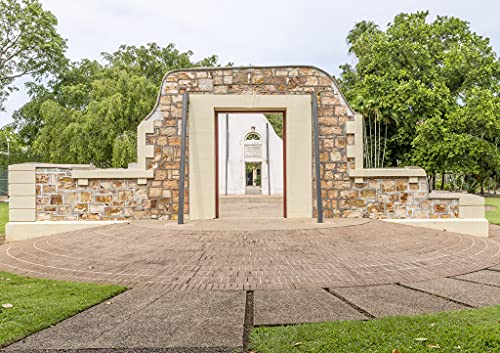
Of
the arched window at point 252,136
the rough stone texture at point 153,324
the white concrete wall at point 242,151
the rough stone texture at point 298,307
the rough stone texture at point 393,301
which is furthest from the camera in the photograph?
the arched window at point 252,136

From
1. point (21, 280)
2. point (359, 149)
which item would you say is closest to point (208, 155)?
point (359, 149)

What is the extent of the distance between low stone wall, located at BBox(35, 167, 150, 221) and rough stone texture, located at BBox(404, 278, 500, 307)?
554 centimetres

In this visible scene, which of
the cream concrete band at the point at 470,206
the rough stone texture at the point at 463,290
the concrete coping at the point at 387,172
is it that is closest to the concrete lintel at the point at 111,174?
the concrete coping at the point at 387,172

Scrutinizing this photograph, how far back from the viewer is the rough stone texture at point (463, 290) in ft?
11.8

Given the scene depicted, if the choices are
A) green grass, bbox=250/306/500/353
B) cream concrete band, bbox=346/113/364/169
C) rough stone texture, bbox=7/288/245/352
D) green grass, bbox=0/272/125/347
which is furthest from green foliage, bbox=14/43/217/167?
green grass, bbox=250/306/500/353

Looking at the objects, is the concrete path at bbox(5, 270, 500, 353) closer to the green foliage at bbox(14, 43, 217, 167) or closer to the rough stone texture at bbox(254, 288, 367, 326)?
the rough stone texture at bbox(254, 288, 367, 326)

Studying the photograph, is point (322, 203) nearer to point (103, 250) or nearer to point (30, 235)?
point (103, 250)

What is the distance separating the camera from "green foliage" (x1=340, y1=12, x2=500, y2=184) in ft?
63.7

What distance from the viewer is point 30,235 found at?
8031 millimetres

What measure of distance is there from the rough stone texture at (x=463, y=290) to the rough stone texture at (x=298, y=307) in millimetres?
1068

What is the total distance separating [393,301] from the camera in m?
3.59

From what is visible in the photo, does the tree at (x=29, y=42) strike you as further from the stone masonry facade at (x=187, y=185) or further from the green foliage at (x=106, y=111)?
the stone masonry facade at (x=187, y=185)

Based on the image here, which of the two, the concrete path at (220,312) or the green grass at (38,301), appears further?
the green grass at (38,301)

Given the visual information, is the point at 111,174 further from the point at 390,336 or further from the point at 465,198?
the point at 465,198
